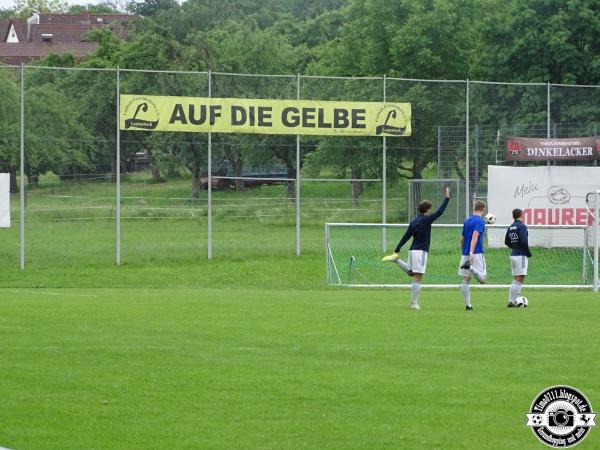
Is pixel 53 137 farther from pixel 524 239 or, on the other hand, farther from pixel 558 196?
pixel 524 239

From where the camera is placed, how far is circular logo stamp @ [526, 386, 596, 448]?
11.0m

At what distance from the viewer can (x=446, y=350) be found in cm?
1700

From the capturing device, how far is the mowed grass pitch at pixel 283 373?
11.5 metres

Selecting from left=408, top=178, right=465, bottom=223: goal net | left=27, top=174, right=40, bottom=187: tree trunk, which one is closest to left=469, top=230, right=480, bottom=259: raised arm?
left=408, top=178, right=465, bottom=223: goal net

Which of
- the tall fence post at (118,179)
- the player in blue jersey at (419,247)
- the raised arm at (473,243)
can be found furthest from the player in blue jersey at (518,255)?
the tall fence post at (118,179)

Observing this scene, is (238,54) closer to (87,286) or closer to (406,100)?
(406,100)

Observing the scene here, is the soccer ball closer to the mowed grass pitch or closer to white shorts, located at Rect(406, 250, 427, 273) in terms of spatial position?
the mowed grass pitch

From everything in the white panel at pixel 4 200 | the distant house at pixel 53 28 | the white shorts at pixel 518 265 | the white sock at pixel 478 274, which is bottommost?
the white sock at pixel 478 274

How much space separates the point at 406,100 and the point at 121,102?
8.92m

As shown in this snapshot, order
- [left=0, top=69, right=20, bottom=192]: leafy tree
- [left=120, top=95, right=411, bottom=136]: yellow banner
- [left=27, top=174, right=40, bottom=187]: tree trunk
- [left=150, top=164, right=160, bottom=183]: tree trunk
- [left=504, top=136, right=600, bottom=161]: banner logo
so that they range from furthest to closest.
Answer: [left=504, top=136, right=600, bottom=161]: banner logo < [left=150, top=164, right=160, bottom=183]: tree trunk < [left=120, top=95, right=411, bottom=136]: yellow banner < [left=27, top=174, right=40, bottom=187]: tree trunk < [left=0, top=69, right=20, bottom=192]: leafy tree

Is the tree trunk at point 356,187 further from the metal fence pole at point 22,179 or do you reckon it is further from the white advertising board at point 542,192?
the metal fence pole at point 22,179

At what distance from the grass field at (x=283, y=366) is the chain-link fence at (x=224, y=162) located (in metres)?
5.46

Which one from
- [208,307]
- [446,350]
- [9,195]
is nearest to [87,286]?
[9,195]

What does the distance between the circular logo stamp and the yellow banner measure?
24.8 m
